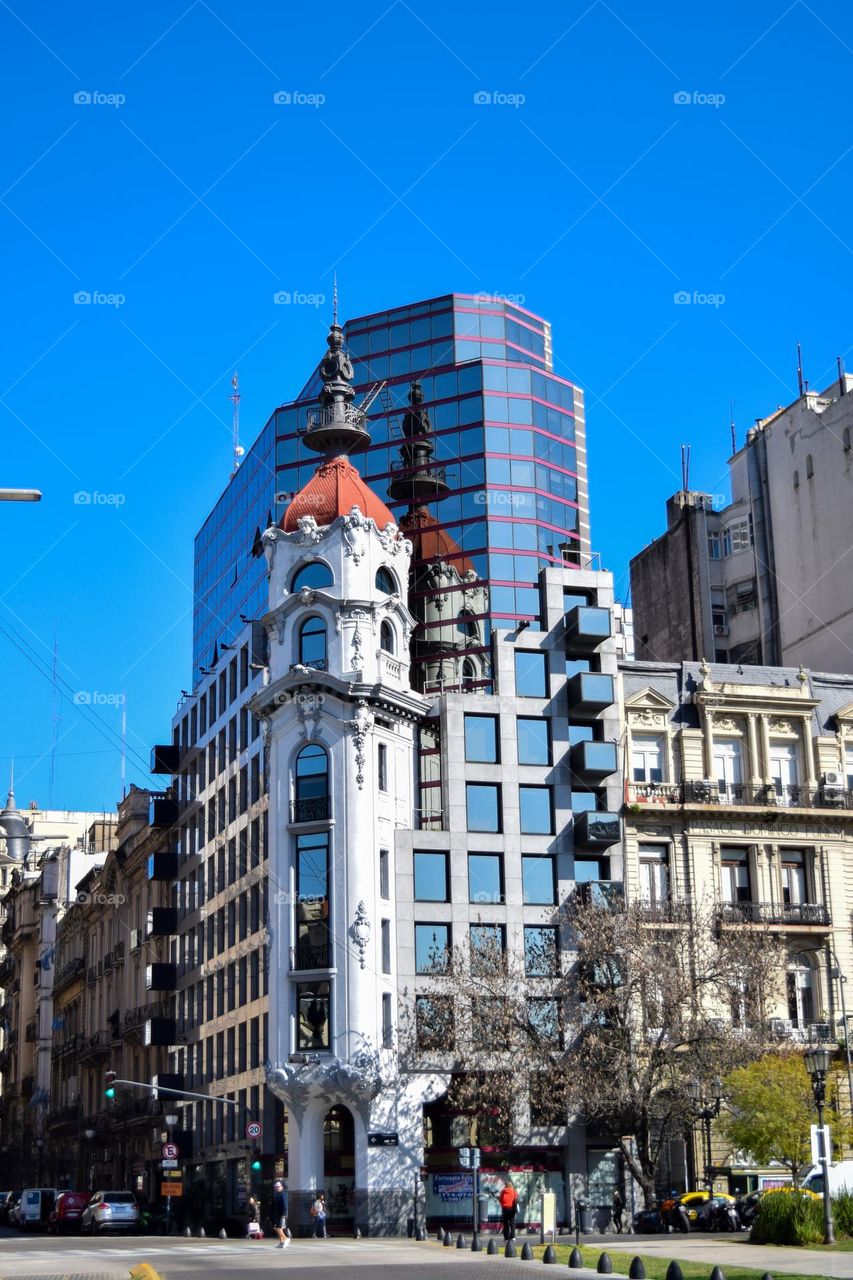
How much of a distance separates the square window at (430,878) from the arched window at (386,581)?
11.1 meters

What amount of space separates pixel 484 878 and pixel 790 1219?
28.6 m

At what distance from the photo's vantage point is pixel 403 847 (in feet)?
222

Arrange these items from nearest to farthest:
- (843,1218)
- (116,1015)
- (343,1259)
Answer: (843,1218) < (343,1259) < (116,1015)

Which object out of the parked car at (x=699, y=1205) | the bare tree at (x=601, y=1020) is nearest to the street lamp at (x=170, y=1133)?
the bare tree at (x=601, y=1020)

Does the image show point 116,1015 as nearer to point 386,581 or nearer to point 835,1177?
point 386,581

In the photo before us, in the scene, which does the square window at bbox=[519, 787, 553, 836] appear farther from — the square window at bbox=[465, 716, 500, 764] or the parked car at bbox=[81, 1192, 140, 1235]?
the parked car at bbox=[81, 1192, 140, 1235]

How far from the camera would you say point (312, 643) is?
69250 mm

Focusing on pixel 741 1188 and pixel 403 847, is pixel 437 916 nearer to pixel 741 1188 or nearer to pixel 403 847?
pixel 403 847

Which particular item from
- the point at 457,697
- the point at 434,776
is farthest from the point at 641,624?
the point at 457,697

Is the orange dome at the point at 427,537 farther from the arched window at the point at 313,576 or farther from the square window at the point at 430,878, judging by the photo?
the square window at the point at 430,878

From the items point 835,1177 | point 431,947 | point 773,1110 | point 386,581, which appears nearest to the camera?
point 835,1177

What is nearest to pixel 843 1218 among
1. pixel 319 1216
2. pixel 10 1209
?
pixel 319 1216

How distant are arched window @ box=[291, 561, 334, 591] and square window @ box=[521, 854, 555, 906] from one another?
13552 millimetres

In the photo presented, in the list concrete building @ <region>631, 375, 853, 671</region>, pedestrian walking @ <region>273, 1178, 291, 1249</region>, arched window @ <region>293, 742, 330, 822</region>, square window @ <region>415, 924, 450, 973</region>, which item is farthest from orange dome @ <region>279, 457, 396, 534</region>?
pedestrian walking @ <region>273, 1178, 291, 1249</region>
